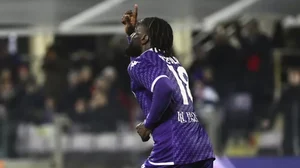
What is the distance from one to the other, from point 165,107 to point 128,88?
8.63m

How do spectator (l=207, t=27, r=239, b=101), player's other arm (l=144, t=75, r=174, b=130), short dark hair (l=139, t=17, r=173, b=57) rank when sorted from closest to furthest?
Answer: 1. player's other arm (l=144, t=75, r=174, b=130)
2. short dark hair (l=139, t=17, r=173, b=57)
3. spectator (l=207, t=27, r=239, b=101)

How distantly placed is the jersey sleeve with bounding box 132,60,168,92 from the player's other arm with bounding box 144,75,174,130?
0.8 inches

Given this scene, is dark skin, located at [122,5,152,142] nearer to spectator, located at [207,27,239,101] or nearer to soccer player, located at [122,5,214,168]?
soccer player, located at [122,5,214,168]

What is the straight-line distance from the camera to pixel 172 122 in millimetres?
5676

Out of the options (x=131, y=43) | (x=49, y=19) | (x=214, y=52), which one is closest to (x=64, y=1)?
(x=49, y=19)

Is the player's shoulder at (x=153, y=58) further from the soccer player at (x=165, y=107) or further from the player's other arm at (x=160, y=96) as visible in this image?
the player's other arm at (x=160, y=96)

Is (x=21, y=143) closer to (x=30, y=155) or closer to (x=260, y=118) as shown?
(x=30, y=155)

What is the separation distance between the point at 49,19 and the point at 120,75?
227cm

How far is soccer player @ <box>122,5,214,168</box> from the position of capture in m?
5.62

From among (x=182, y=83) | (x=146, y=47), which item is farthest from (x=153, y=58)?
(x=182, y=83)

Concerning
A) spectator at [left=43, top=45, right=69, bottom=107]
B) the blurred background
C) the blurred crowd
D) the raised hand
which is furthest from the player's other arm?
spectator at [left=43, top=45, right=69, bottom=107]

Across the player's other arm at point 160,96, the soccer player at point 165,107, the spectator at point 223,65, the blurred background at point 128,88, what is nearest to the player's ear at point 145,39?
the soccer player at point 165,107

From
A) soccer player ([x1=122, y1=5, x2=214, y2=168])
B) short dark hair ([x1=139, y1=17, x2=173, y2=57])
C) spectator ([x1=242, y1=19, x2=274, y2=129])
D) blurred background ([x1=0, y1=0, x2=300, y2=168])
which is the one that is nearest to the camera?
soccer player ([x1=122, y1=5, x2=214, y2=168])

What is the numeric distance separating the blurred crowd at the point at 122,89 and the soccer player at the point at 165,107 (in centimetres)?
771
